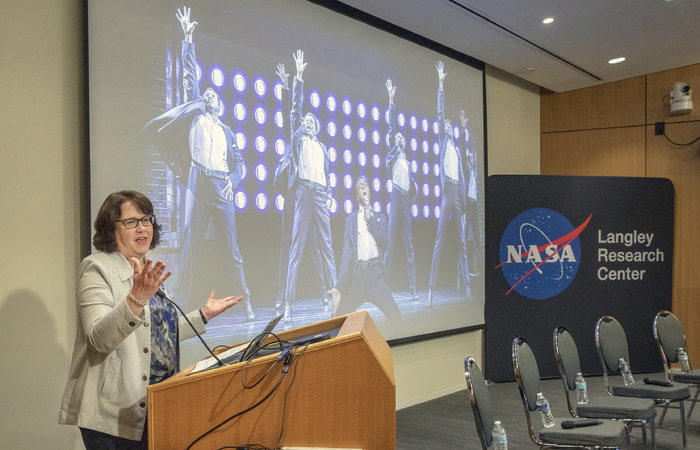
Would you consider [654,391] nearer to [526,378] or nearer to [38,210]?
[526,378]

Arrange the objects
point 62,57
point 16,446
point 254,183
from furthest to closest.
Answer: point 254,183 < point 62,57 < point 16,446

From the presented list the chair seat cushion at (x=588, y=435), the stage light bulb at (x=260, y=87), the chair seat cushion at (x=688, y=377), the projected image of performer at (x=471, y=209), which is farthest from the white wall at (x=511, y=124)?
the chair seat cushion at (x=588, y=435)

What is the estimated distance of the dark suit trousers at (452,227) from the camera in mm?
5699

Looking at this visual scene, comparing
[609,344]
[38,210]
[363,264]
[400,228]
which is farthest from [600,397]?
[38,210]

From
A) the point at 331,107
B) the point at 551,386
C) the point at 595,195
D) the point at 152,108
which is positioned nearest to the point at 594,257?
the point at 595,195

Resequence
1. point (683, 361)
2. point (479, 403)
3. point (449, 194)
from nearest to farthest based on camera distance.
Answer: point (479, 403) < point (683, 361) < point (449, 194)

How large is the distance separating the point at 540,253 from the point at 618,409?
3.04 m

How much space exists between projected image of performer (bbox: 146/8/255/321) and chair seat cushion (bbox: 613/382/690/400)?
2.91 meters

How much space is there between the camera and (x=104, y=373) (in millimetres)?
1794

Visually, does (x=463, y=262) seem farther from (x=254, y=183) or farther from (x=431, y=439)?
(x=254, y=183)

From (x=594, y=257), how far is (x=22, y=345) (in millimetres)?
5854

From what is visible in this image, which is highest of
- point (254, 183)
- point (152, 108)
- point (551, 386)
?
point (152, 108)

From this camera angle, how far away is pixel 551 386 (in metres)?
6.01

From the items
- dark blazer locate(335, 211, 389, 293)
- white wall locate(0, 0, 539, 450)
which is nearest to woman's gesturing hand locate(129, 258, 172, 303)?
white wall locate(0, 0, 539, 450)
